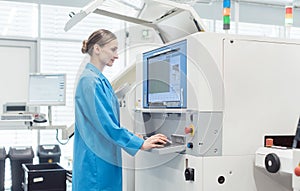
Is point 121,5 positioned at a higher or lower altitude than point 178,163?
higher

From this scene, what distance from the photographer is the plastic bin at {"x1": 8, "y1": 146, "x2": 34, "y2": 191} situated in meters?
3.80

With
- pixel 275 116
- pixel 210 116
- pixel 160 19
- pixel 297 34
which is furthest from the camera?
pixel 297 34

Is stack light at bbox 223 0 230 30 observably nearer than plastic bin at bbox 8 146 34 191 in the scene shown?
Yes

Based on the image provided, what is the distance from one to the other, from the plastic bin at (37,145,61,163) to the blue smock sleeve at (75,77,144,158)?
2.08 metres

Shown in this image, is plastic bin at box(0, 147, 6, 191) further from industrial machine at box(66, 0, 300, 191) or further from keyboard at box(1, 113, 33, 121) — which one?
industrial machine at box(66, 0, 300, 191)

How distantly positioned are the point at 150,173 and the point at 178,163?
0.34 meters

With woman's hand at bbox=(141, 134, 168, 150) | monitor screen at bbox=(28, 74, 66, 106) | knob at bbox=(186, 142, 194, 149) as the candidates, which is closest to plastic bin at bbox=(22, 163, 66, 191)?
monitor screen at bbox=(28, 74, 66, 106)

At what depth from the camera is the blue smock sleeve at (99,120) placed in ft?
5.73

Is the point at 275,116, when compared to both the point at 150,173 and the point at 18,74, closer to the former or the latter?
the point at 150,173

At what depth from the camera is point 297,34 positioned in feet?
18.0

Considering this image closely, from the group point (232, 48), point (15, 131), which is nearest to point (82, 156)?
point (232, 48)

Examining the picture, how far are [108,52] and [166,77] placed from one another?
35 cm

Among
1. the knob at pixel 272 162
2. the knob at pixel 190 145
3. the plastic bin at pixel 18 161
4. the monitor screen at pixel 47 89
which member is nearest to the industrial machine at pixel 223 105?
the knob at pixel 190 145

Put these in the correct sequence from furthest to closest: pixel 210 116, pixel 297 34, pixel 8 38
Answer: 1. pixel 297 34
2. pixel 8 38
3. pixel 210 116
